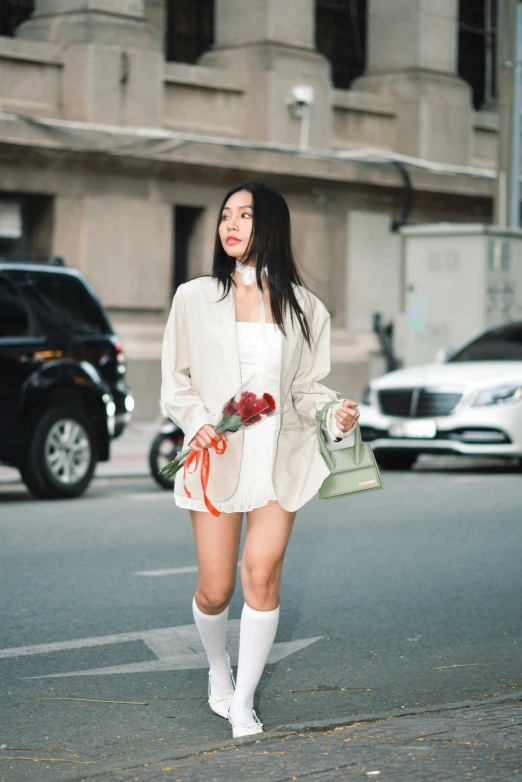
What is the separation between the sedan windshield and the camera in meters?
16.4

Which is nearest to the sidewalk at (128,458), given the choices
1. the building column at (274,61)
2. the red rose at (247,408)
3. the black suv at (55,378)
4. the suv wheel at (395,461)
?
the black suv at (55,378)

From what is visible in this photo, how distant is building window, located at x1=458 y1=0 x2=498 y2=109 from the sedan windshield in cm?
1509

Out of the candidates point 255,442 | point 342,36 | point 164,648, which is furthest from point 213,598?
point 342,36

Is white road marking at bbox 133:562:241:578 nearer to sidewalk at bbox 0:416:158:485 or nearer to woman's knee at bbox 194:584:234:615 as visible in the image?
woman's knee at bbox 194:584:234:615

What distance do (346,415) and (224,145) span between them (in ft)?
62.8

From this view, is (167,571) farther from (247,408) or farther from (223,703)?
(247,408)

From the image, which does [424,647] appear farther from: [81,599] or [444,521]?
[444,521]

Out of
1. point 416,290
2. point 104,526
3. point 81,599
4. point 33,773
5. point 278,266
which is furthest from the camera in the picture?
point 416,290

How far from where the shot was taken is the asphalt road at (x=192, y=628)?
542 centimetres

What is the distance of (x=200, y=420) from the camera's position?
4.88 metres

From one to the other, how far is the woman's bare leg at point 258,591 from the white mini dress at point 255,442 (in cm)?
6

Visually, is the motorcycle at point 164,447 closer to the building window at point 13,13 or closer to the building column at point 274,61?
the building column at point 274,61

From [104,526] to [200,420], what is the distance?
20.3 ft

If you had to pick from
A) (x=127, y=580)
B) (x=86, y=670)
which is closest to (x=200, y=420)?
(x=86, y=670)
